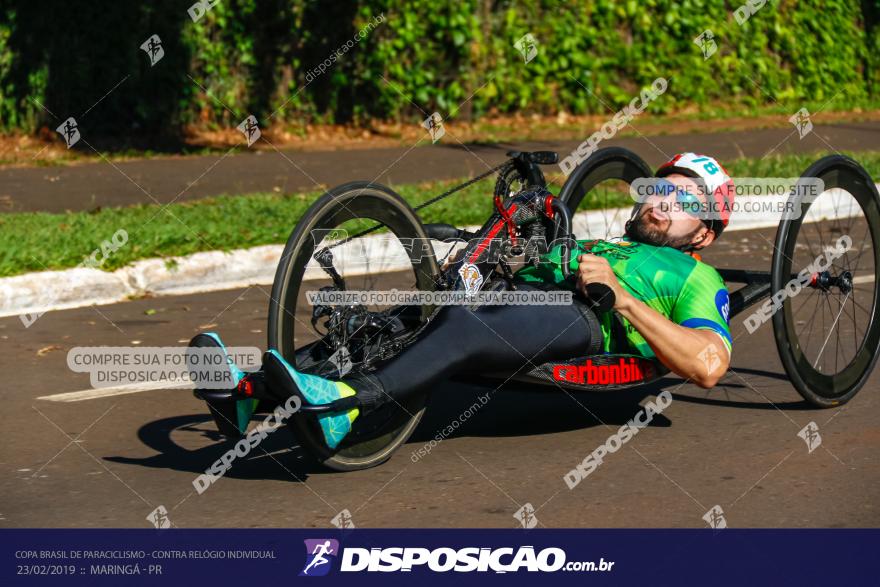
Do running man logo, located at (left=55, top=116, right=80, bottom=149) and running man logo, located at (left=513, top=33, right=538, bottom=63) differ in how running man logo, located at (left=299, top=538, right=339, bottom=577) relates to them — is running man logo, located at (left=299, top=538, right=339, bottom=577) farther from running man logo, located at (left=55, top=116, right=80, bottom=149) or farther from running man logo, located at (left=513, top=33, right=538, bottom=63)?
running man logo, located at (left=513, top=33, right=538, bottom=63)

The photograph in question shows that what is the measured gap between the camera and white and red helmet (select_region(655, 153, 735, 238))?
5.49 meters

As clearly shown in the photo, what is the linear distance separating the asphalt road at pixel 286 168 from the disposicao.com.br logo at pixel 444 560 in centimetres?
678

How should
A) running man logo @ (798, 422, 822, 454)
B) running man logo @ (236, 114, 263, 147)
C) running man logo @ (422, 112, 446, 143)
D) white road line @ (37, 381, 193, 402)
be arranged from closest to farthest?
running man logo @ (798, 422, 822, 454)
white road line @ (37, 381, 193, 402)
running man logo @ (236, 114, 263, 147)
running man logo @ (422, 112, 446, 143)

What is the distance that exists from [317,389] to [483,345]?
2.10 feet

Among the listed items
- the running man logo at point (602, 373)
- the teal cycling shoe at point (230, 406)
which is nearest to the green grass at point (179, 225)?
the running man logo at point (602, 373)

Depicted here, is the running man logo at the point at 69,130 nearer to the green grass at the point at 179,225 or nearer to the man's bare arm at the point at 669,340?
the green grass at the point at 179,225

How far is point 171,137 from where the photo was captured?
1463 cm

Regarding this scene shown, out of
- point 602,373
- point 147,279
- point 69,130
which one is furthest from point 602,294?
point 69,130

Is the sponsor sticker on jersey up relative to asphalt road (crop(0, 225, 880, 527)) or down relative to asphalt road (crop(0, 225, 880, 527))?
up

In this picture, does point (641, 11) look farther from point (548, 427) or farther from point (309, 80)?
point (548, 427)

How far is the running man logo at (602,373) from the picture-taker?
5.04 m

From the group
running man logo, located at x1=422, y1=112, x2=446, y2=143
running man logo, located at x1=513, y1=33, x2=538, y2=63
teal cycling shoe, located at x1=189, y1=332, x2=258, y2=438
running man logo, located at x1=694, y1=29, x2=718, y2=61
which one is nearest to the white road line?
teal cycling shoe, located at x1=189, y1=332, x2=258, y2=438

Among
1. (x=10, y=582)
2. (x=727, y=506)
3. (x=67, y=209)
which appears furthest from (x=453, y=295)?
(x=67, y=209)

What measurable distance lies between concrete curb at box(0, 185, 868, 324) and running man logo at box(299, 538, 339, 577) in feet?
9.54
